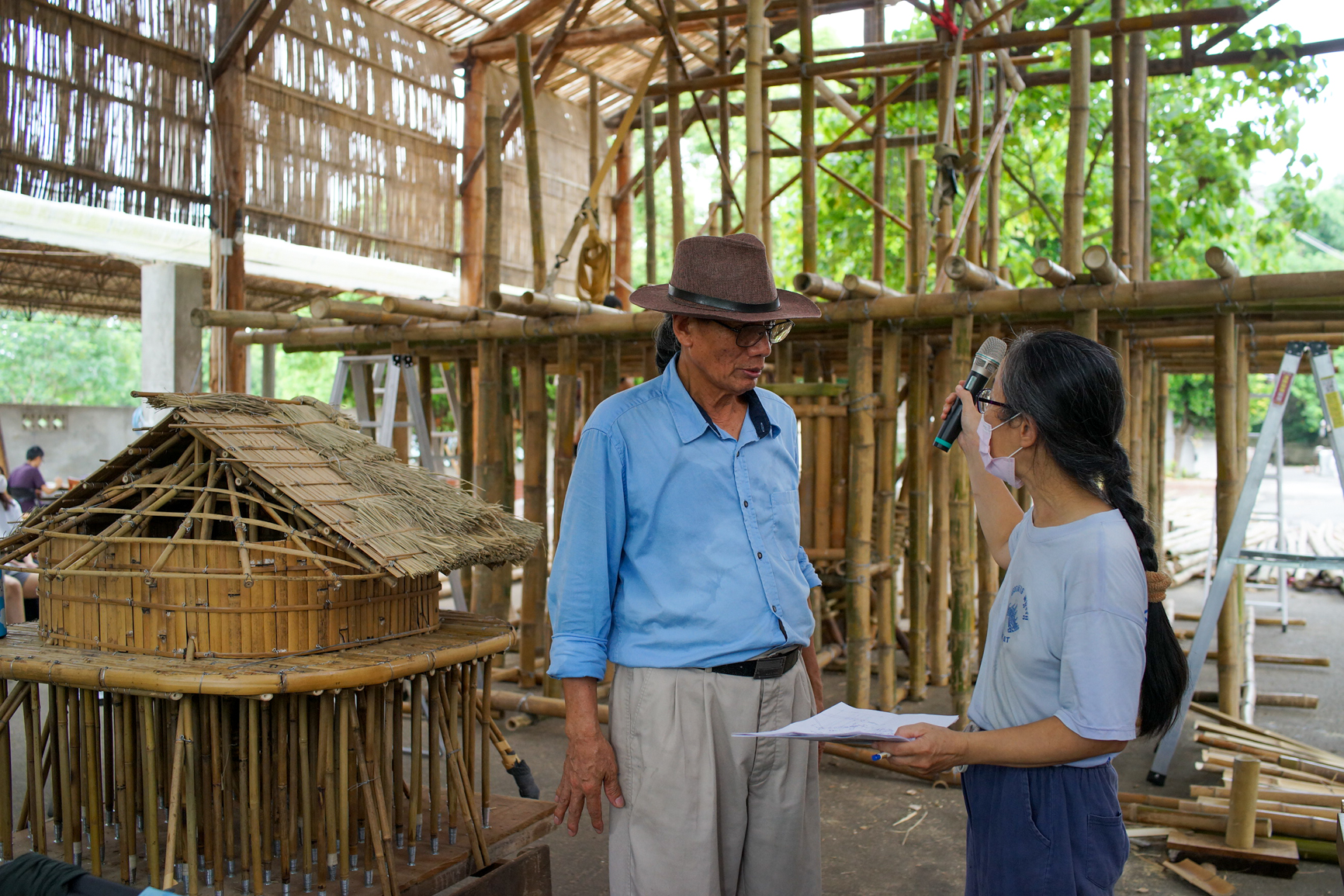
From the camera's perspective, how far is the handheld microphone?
2102mm

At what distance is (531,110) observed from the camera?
602cm

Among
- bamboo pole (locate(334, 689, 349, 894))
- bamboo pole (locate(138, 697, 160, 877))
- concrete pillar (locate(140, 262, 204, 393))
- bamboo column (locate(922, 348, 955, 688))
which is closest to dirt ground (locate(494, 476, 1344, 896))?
bamboo column (locate(922, 348, 955, 688))

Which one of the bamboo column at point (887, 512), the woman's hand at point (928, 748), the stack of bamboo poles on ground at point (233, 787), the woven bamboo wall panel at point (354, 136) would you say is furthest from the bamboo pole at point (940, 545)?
the woven bamboo wall panel at point (354, 136)

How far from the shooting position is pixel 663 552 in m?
2.13

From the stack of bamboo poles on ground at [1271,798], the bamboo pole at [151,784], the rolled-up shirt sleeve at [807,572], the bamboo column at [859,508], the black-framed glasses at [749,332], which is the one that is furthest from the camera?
the bamboo column at [859,508]

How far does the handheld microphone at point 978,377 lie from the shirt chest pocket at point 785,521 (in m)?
0.37

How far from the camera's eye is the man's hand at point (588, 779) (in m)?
2.05

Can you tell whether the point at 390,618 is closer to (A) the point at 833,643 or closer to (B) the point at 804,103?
(B) the point at 804,103

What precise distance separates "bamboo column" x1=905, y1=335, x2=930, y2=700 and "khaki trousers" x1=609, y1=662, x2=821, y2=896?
12.8 ft

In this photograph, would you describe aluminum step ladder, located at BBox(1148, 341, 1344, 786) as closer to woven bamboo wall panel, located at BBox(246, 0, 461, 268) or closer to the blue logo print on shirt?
the blue logo print on shirt

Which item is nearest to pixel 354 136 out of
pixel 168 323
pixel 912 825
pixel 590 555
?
pixel 168 323

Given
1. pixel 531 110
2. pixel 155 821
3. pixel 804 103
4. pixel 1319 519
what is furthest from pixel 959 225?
pixel 1319 519

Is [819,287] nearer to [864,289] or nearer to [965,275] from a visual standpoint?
[864,289]

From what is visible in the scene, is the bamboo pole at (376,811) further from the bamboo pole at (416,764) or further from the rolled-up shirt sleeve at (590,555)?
the rolled-up shirt sleeve at (590,555)
